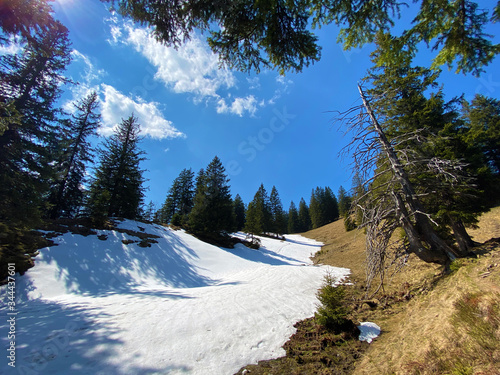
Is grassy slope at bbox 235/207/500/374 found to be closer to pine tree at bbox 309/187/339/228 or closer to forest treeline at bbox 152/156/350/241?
forest treeline at bbox 152/156/350/241

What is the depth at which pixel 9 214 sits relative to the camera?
8492 millimetres

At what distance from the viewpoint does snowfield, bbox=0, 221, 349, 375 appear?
11.7 ft

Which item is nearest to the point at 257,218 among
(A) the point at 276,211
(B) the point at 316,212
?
(A) the point at 276,211

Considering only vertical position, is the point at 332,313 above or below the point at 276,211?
below

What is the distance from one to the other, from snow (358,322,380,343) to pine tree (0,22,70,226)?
13878mm

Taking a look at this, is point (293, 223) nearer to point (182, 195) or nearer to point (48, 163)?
point (182, 195)

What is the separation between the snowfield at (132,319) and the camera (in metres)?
3.56

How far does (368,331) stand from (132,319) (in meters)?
6.13

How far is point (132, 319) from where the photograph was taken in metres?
5.26

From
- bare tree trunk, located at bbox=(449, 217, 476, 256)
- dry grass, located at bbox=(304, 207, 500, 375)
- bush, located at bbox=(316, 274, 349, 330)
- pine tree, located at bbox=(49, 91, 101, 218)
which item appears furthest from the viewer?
pine tree, located at bbox=(49, 91, 101, 218)

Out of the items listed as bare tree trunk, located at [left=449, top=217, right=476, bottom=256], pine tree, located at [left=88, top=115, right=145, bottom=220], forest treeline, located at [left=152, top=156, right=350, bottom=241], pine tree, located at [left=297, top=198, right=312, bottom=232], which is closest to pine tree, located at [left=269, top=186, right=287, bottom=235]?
forest treeline, located at [left=152, top=156, right=350, bottom=241]

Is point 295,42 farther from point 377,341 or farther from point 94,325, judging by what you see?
point 94,325

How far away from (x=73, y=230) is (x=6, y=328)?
11046 mm

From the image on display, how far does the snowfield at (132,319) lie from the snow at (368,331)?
1.38 metres
